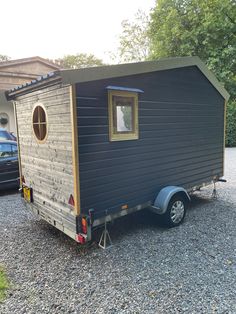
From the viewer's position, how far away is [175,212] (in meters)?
4.58

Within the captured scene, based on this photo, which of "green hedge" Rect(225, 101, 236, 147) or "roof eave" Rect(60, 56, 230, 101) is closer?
"roof eave" Rect(60, 56, 230, 101)

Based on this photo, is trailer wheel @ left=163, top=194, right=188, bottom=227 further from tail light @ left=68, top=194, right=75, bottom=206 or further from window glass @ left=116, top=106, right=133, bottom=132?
tail light @ left=68, top=194, right=75, bottom=206

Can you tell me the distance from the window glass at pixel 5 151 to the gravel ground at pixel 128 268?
2.41 metres

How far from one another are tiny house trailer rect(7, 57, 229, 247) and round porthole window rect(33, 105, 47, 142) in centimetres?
→ 2

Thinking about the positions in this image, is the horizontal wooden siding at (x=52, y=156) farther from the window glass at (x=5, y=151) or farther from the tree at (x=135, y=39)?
the tree at (x=135, y=39)

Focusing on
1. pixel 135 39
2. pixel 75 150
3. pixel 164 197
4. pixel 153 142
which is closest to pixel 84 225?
pixel 75 150

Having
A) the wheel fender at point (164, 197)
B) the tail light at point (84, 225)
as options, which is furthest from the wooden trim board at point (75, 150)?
the wheel fender at point (164, 197)

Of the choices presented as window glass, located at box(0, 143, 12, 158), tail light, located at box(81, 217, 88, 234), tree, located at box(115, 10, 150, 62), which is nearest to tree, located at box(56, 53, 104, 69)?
tree, located at box(115, 10, 150, 62)

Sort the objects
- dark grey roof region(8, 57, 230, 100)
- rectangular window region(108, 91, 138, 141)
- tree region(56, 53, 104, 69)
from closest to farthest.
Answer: dark grey roof region(8, 57, 230, 100), rectangular window region(108, 91, 138, 141), tree region(56, 53, 104, 69)

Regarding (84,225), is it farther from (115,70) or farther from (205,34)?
(205,34)

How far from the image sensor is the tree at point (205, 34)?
16109 millimetres

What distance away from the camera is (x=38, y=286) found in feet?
9.70

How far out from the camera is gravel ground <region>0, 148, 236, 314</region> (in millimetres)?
2637

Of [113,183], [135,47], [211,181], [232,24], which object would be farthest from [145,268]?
[135,47]
